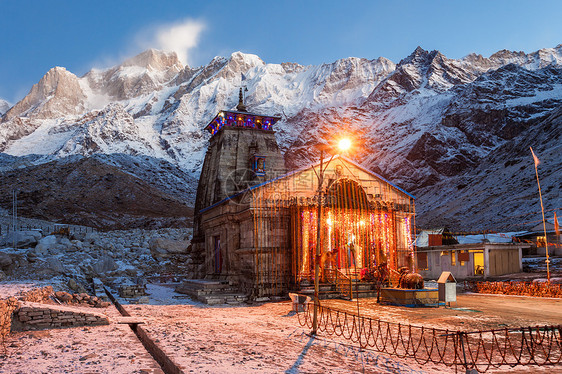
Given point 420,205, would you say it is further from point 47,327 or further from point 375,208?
point 47,327

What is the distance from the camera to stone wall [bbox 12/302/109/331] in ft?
44.4

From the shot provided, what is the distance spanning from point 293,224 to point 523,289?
48.0 feet

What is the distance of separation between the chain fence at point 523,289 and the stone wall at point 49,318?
74.8ft

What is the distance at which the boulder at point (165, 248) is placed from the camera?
42.8 m

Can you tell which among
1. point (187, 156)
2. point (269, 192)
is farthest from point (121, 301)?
point (187, 156)

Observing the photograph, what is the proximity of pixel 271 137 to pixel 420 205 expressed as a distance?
80300 millimetres

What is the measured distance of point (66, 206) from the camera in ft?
303

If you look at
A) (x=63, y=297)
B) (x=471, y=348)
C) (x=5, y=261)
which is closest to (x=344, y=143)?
(x=471, y=348)

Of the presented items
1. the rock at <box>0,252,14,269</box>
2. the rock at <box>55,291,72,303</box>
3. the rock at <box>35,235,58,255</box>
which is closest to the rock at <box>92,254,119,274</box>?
the rock at <box>35,235,58,255</box>

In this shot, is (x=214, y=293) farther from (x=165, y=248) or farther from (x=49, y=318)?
(x=165, y=248)

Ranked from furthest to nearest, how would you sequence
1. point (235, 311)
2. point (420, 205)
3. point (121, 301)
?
point (420, 205) < point (121, 301) < point (235, 311)

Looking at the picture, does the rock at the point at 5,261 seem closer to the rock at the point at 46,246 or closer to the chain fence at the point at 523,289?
the rock at the point at 46,246

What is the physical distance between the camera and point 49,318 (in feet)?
46.1

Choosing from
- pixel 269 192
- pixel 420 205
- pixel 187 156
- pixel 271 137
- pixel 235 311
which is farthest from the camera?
pixel 187 156
